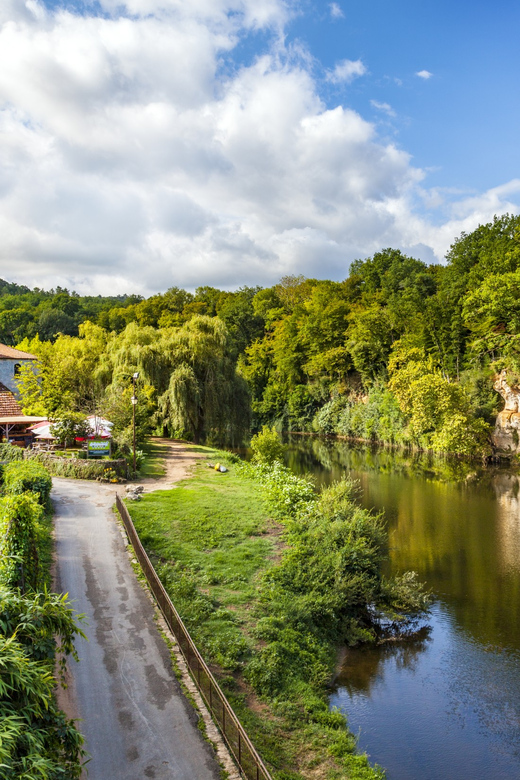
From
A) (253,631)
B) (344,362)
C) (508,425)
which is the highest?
(344,362)

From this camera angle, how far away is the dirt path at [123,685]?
7004 mm

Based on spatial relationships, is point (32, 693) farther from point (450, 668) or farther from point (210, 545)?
point (210, 545)

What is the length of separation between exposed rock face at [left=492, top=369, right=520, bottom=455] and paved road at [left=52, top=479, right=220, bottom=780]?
3018 cm

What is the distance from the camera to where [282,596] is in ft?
43.9

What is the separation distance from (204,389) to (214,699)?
26479mm

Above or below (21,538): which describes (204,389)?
above

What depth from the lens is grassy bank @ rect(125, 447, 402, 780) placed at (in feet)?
29.3

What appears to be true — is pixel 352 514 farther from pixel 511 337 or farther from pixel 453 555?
pixel 511 337

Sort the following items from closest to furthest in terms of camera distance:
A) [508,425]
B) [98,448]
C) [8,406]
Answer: [98,448] < [8,406] < [508,425]

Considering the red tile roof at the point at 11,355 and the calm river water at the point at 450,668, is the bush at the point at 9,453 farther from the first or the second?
the calm river water at the point at 450,668

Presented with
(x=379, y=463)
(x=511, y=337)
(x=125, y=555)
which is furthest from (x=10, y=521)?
(x=511, y=337)

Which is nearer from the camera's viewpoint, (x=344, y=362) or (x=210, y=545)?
(x=210, y=545)

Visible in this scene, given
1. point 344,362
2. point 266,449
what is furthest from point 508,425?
point 344,362

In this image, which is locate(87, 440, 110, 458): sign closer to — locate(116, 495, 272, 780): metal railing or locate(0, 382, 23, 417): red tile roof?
locate(0, 382, 23, 417): red tile roof
